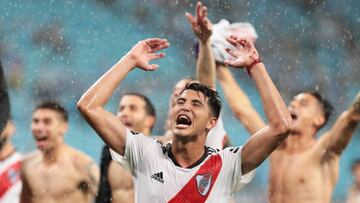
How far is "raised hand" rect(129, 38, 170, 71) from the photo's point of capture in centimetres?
409

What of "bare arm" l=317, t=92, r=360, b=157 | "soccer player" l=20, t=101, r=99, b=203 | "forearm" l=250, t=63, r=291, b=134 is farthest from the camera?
"soccer player" l=20, t=101, r=99, b=203

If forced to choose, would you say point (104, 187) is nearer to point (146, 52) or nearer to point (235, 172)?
point (146, 52)

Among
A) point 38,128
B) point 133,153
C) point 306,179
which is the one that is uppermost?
point 133,153

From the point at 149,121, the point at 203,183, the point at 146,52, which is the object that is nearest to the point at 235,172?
the point at 203,183

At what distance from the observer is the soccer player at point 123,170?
6875 millimetres

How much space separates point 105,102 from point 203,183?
0.57 meters

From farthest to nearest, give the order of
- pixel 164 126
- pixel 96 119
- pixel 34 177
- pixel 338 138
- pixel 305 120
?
pixel 164 126 → pixel 34 177 → pixel 305 120 → pixel 338 138 → pixel 96 119

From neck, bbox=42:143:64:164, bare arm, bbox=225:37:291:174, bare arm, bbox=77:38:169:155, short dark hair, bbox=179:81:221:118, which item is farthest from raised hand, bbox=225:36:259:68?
neck, bbox=42:143:64:164

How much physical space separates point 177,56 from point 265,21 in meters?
1.13

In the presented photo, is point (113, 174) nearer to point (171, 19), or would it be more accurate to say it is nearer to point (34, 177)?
point (34, 177)

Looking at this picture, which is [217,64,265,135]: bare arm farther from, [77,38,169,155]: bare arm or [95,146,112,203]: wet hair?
[77,38,169,155]: bare arm

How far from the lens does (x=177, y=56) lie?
1052 cm

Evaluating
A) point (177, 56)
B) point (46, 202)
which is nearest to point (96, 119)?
point (46, 202)

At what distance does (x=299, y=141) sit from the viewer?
6.69 meters
